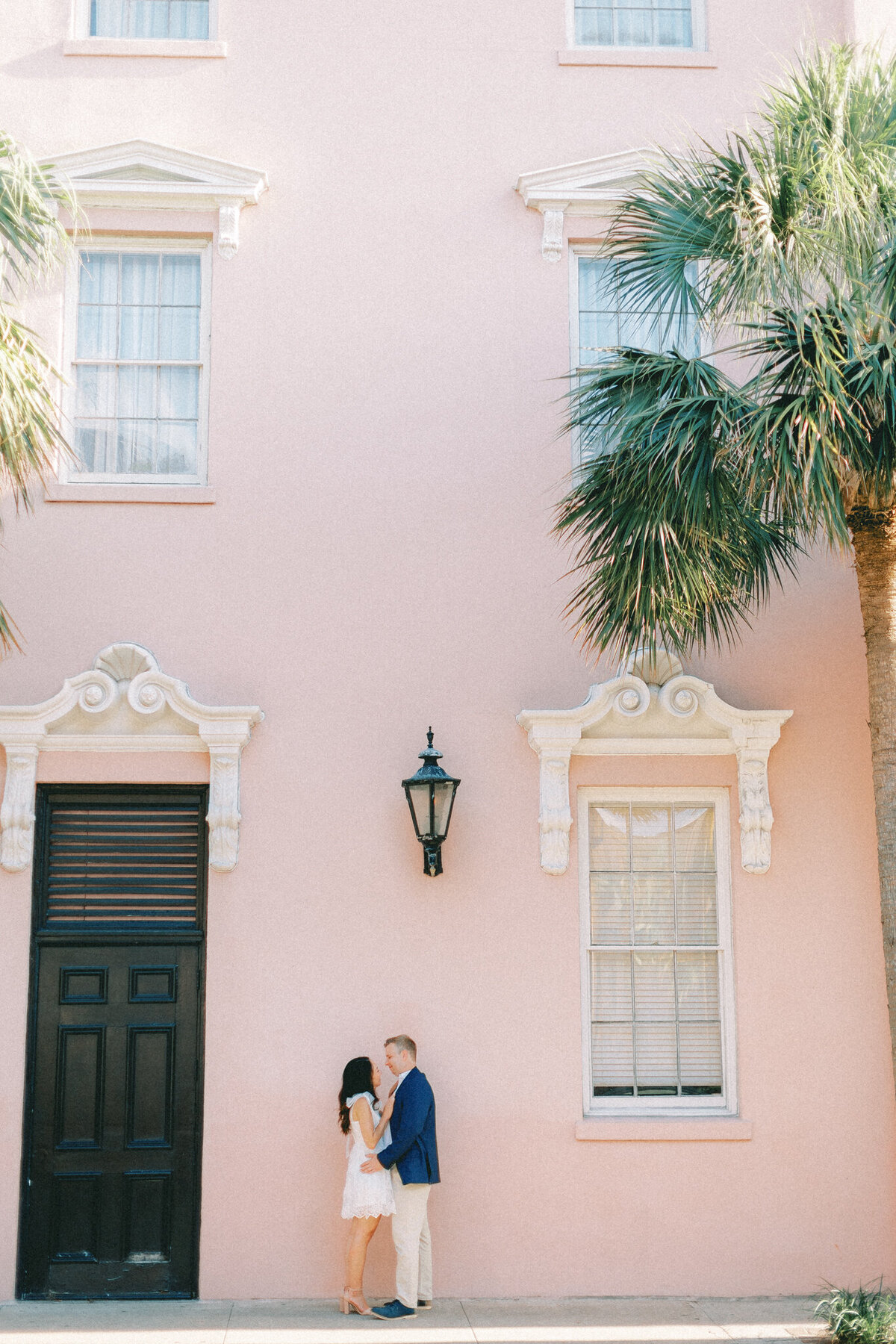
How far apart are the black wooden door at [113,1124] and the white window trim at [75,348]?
10.2 ft

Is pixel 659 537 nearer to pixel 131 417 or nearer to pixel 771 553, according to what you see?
pixel 771 553

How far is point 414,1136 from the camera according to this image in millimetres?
7781

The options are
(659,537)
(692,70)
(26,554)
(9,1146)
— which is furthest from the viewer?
(692,70)

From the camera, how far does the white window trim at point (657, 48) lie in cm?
957

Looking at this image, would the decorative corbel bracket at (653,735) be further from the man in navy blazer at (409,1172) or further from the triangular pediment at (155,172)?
the triangular pediment at (155,172)

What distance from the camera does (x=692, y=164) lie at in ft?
25.0

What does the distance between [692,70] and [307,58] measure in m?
2.75

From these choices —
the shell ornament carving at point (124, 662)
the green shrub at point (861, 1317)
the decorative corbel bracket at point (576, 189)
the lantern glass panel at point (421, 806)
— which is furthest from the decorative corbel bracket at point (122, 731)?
the green shrub at point (861, 1317)

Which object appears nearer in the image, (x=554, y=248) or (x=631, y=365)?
(x=631, y=365)

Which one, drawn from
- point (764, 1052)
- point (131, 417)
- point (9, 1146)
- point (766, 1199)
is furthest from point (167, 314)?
point (766, 1199)

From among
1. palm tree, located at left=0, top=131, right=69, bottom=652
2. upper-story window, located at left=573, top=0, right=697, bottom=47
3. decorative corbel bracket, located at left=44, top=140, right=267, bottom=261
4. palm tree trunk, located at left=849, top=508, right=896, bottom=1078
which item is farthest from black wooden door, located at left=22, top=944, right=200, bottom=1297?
→ upper-story window, located at left=573, top=0, right=697, bottom=47

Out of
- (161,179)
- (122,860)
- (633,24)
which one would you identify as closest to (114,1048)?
(122,860)

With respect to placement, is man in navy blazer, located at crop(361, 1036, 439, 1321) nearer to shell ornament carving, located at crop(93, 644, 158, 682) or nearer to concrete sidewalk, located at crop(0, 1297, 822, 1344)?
concrete sidewalk, located at crop(0, 1297, 822, 1344)

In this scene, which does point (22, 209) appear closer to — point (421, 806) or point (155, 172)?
point (155, 172)
